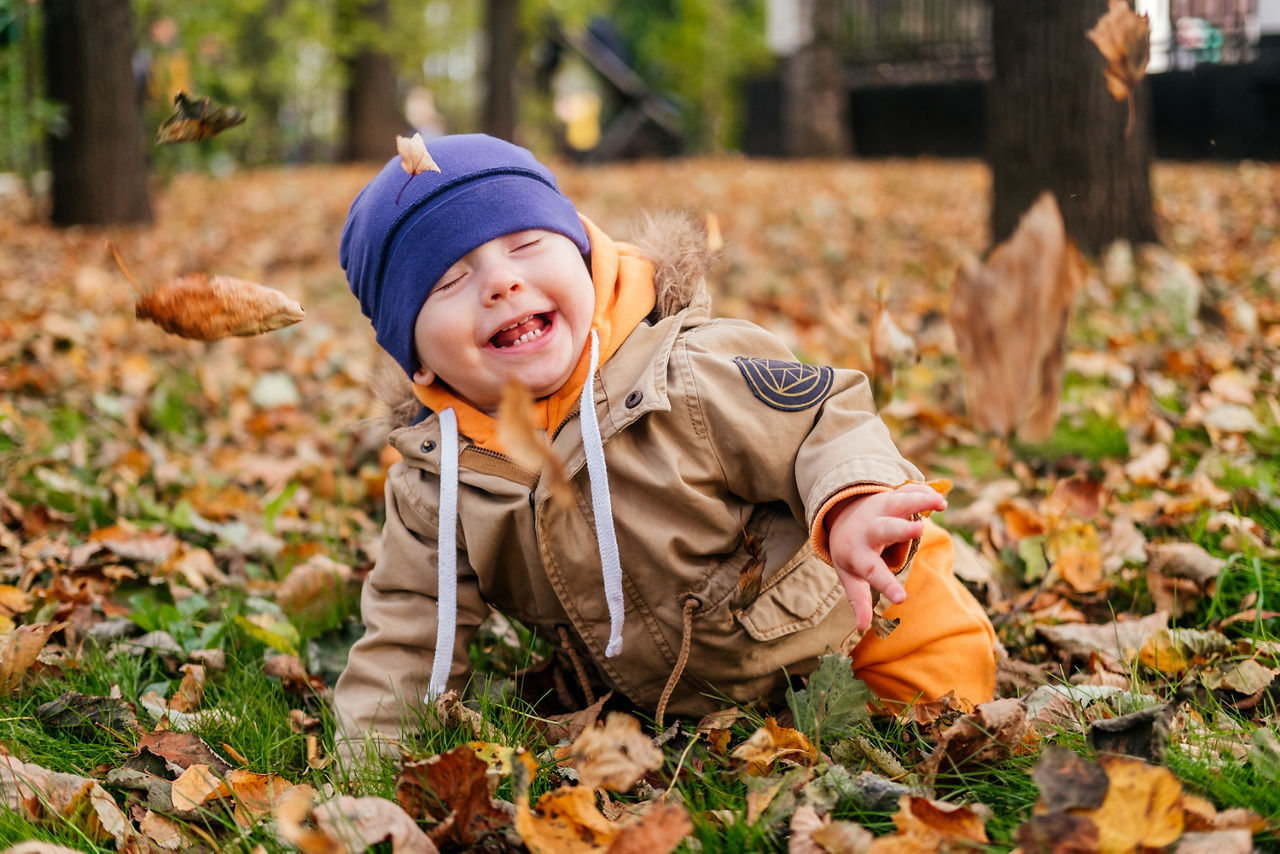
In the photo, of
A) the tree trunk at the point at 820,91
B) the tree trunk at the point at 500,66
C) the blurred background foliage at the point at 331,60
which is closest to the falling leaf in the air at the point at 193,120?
the blurred background foliage at the point at 331,60

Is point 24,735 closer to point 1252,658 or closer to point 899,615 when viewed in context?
point 899,615

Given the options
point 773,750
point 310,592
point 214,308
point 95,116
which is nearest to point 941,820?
point 773,750

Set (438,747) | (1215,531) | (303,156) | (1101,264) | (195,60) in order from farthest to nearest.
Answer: (303,156) → (195,60) → (1101,264) → (1215,531) → (438,747)

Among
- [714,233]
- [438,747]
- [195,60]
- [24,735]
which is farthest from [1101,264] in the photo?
[195,60]

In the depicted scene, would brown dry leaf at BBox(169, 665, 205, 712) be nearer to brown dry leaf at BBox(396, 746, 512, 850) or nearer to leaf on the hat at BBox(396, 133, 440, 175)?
brown dry leaf at BBox(396, 746, 512, 850)

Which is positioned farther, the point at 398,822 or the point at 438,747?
the point at 438,747

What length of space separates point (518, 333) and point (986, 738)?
36.2 inches

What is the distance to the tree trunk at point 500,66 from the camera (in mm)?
12242

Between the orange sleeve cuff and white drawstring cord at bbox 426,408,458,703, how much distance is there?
59 centimetres

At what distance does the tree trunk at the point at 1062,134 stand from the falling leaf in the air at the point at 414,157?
3.52 meters

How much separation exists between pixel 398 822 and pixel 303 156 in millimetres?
27085

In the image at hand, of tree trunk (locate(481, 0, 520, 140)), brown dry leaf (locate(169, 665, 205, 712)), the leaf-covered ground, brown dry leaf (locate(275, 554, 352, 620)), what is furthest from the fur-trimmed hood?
tree trunk (locate(481, 0, 520, 140))

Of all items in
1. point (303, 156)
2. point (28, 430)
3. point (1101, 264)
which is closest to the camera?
point (28, 430)

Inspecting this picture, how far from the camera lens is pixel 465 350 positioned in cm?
168
